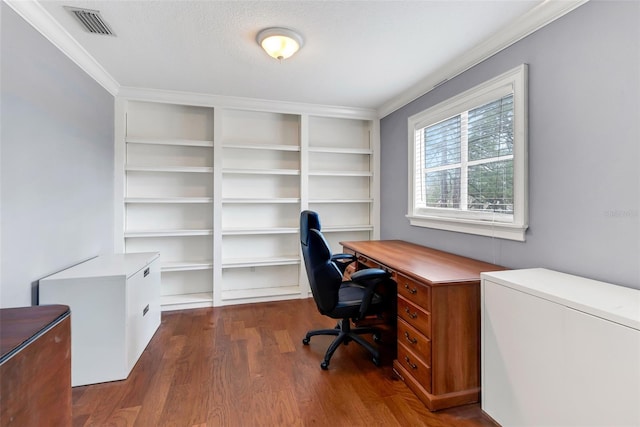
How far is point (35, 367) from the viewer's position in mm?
1021

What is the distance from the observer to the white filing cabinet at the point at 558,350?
108cm

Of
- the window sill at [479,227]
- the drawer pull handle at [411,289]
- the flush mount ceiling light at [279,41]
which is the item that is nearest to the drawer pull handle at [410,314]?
the drawer pull handle at [411,289]

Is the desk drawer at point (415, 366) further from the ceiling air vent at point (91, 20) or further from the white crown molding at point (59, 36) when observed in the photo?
the white crown molding at point (59, 36)

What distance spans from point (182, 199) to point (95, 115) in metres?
1.07

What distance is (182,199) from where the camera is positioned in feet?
10.8

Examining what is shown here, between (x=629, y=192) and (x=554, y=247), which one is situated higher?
(x=629, y=192)

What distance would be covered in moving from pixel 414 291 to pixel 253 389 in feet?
3.93

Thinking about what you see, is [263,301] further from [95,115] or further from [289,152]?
[95,115]

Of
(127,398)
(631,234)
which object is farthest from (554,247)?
(127,398)

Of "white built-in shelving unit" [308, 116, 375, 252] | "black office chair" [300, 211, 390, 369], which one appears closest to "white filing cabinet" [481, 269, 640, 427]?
"black office chair" [300, 211, 390, 369]

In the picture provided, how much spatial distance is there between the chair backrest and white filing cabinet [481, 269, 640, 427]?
931 millimetres

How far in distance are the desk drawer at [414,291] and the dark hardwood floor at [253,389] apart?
579 millimetres

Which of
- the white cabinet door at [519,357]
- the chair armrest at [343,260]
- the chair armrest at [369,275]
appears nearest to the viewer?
the white cabinet door at [519,357]

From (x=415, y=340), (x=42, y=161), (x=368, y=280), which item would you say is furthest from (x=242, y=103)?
(x=415, y=340)
